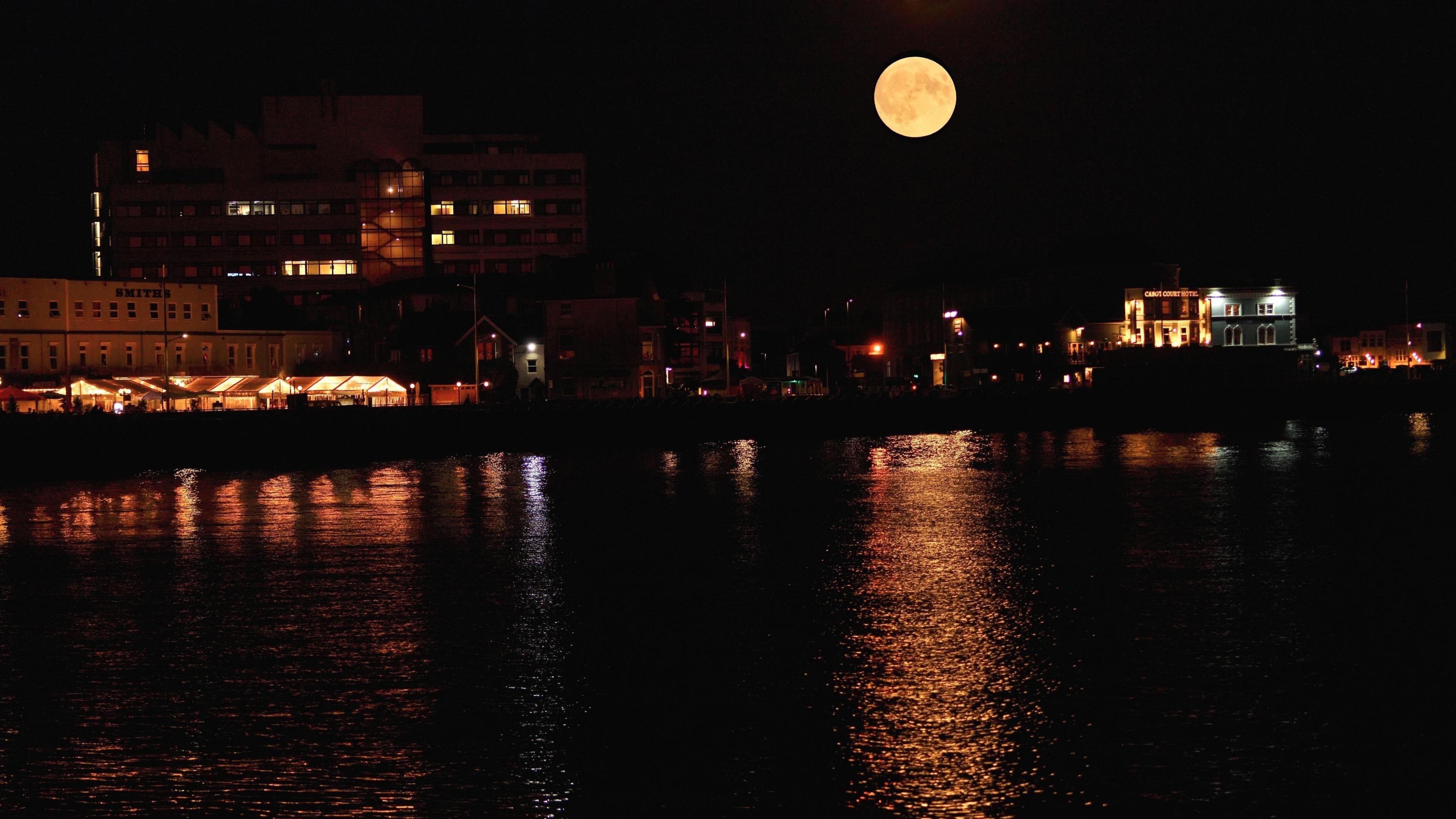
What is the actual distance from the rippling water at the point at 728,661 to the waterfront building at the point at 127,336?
153ft

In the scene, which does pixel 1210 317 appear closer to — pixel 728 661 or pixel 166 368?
pixel 166 368

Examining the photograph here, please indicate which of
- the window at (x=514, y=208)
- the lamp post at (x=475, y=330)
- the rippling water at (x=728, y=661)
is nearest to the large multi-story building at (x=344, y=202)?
the window at (x=514, y=208)

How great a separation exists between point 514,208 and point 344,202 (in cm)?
1552

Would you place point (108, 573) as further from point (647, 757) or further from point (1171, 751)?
point (1171, 751)

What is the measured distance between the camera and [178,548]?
3020 cm

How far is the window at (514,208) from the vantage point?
117188 mm

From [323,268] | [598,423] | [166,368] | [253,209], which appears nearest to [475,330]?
[598,423]

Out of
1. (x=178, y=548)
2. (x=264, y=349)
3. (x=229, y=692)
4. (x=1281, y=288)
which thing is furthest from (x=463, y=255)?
(x=229, y=692)

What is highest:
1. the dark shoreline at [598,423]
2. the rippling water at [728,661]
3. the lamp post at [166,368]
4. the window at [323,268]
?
the window at [323,268]

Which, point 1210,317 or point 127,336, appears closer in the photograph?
point 127,336

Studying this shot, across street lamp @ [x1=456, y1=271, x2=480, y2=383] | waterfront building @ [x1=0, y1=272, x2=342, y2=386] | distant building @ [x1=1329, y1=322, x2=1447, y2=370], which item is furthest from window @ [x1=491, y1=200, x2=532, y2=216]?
distant building @ [x1=1329, y1=322, x2=1447, y2=370]

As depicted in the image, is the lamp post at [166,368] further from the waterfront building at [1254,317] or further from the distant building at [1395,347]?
the distant building at [1395,347]

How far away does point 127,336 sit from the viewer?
83750 millimetres

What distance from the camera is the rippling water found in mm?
12008
